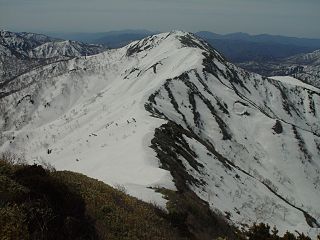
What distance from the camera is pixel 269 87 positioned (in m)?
161

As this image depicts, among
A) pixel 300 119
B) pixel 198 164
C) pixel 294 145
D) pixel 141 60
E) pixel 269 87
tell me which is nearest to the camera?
pixel 198 164

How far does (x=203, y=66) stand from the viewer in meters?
128

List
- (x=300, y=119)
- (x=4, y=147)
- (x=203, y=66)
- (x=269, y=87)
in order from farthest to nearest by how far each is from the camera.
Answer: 1. (x=269, y=87)
2. (x=300, y=119)
3. (x=203, y=66)
4. (x=4, y=147)

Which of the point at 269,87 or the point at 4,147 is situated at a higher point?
the point at 269,87

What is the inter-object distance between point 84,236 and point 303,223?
47.1 metres

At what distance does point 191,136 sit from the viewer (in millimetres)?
68438

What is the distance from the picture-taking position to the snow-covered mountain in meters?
45.8

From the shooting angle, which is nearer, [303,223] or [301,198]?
[303,223]

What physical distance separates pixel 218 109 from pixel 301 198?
102 ft

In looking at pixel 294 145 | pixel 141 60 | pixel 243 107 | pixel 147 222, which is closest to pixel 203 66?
pixel 243 107

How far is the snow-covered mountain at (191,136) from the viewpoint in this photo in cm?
4581

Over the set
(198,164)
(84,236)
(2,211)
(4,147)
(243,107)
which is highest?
(2,211)

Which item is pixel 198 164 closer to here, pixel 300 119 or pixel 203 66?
pixel 203 66

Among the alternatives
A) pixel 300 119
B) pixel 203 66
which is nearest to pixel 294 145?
pixel 203 66
